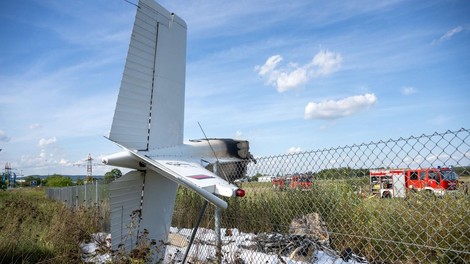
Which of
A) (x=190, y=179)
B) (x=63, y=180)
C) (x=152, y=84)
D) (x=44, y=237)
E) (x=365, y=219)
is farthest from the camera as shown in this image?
(x=63, y=180)

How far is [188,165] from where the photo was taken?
4.48 meters

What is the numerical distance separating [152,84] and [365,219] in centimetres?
392

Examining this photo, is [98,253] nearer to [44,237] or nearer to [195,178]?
[195,178]

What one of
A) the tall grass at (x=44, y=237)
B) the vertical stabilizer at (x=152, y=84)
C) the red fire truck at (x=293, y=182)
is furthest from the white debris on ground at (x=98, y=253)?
the red fire truck at (x=293, y=182)

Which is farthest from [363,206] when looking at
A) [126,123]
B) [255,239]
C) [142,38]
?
[142,38]

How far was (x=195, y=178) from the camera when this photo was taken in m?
3.84

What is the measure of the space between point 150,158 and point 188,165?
507mm

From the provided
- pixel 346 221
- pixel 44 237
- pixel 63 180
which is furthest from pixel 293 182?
pixel 63 180

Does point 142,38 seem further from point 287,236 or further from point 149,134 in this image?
point 287,236

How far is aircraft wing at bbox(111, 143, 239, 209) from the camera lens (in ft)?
11.6

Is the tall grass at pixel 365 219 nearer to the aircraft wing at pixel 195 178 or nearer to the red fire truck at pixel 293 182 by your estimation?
the red fire truck at pixel 293 182

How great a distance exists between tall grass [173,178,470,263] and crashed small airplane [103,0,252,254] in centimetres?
79

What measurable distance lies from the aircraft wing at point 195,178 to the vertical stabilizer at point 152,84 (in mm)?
387

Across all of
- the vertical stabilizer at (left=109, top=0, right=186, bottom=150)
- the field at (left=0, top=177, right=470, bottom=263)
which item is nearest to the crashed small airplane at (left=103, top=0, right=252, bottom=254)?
the vertical stabilizer at (left=109, top=0, right=186, bottom=150)
